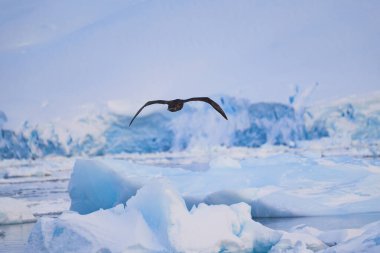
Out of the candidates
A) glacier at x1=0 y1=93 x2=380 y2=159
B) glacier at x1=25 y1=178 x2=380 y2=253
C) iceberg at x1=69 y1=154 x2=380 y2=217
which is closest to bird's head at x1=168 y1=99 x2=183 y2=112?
glacier at x1=25 y1=178 x2=380 y2=253

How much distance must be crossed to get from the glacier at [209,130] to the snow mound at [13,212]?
25.5m

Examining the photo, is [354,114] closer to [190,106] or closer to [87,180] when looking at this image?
[190,106]

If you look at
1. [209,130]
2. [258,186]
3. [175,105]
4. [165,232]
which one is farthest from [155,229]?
[209,130]

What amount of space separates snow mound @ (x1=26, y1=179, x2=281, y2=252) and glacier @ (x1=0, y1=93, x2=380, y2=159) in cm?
2836

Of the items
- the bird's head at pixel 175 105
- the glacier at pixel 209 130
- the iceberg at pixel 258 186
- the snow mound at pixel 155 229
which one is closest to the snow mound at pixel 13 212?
the iceberg at pixel 258 186

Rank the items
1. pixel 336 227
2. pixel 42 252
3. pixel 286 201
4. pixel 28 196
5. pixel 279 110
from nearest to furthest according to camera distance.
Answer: pixel 42 252 → pixel 336 227 → pixel 286 201 → pixel 28 196 → pixel 279 110

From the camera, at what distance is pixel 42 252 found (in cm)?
617

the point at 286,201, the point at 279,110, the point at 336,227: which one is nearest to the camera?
the point at 336,227

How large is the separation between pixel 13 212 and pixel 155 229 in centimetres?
422

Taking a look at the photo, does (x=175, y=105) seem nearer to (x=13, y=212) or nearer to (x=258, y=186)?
(x=13, y=212)

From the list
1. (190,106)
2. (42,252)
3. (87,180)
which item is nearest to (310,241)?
(42,252)

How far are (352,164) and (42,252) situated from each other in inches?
328

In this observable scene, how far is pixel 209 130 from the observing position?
40000 millimetres

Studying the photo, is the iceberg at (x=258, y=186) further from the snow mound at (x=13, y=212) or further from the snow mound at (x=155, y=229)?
the snow mound at (x=155, y=229)
